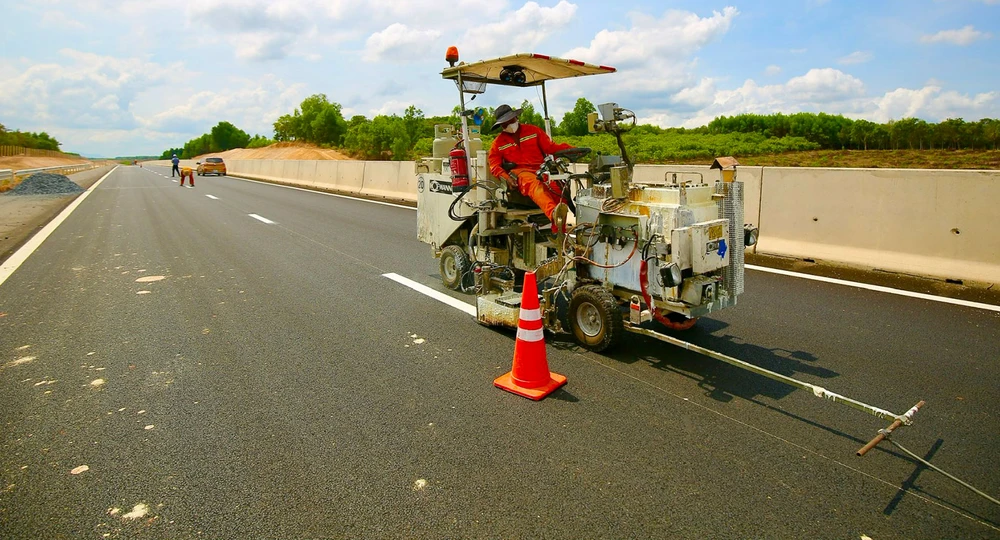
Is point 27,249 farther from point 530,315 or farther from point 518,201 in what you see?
point 530,315

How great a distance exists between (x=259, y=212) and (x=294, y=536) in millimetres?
14501

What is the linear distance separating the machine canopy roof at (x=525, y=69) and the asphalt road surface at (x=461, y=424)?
2.47 meters

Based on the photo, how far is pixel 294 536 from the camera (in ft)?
8.82

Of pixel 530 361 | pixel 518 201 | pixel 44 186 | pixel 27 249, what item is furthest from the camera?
pixel 44 186

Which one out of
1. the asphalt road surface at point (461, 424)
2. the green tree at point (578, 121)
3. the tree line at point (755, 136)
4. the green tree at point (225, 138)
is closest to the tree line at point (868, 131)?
the tree line at point (755, 136)

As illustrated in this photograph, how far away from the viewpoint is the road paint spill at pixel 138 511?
9.29ft

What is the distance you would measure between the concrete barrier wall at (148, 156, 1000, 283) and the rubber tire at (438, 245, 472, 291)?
252 centimetres

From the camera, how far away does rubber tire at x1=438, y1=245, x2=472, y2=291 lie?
691 centimetres

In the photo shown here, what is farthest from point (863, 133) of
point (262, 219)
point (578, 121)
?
point (262, 219)

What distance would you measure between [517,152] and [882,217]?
194 inches

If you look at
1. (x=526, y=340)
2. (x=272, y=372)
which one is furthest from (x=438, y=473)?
(x=272, y=372)

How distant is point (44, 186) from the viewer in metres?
23.4

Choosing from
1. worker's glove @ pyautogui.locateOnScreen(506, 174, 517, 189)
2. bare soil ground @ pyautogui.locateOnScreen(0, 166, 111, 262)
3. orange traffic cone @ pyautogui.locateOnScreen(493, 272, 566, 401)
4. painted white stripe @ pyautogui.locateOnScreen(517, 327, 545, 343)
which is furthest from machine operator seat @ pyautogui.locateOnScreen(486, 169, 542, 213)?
bare soil ground @ pyautogui.locateOnScreen(0, 166, 111, 262)

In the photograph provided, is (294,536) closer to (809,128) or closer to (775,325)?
(775,325)
